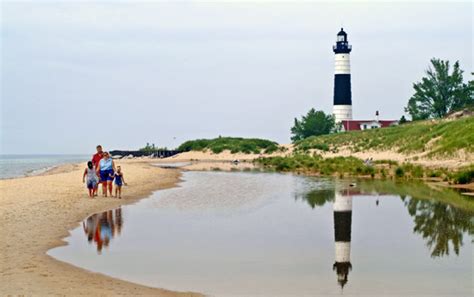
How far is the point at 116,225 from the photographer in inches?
757

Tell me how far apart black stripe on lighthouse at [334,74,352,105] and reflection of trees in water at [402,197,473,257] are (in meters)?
67.2

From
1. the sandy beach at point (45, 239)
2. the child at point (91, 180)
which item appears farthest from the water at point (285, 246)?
the child at point (91, 180)

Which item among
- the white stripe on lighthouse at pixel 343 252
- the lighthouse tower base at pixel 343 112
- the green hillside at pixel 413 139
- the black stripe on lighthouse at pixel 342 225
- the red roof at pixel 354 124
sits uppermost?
the lighthouse tower base at pixel 343 112

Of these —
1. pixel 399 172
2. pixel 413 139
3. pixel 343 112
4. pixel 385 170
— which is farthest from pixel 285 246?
pixel 343 112

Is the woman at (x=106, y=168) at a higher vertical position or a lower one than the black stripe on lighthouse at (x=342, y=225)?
higher

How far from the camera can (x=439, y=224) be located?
2014 cm

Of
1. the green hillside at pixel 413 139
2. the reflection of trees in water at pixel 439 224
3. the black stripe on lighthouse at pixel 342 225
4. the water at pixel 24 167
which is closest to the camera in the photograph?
the reflection of trees in water at pixel 439 224

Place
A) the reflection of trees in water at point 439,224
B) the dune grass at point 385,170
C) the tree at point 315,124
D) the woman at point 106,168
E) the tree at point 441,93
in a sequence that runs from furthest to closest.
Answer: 1. the tree at point 315,124
2. the tree at point 441,93
3. the dune grass at point 385,170
4. the woman at point 106,168
5. the reflection of trees in water at point 439,224

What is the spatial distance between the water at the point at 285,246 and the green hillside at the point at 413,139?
917 inches

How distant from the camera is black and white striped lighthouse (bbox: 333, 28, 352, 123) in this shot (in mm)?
93250

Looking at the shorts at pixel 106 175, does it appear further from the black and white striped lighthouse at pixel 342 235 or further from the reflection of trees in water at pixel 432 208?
the black and white striped lighthouse at pixel 342 235

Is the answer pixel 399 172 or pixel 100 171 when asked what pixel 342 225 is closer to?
pixel 100 171

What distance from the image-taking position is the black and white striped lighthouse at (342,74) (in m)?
93.2

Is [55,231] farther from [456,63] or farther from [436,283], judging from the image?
[456,63]
